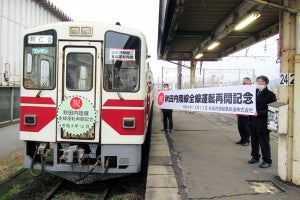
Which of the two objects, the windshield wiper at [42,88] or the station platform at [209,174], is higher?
the windshield wiper at [42,88]

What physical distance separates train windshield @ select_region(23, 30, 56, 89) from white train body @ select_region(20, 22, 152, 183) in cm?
2

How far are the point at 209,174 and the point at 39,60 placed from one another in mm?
3690

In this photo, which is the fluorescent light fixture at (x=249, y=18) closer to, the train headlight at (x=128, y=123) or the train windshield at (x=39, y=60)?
the train headlight at (x=128, y=123)

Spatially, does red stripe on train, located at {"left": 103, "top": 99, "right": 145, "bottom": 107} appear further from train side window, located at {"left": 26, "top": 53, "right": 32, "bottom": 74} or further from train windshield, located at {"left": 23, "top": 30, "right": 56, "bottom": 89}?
train side window, located at {"left": 26, "top": 53, "right": 32, "bottom": 74}

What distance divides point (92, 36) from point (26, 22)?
7.30 m

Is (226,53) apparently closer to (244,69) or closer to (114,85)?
(114,85)

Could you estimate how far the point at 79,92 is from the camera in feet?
19.4

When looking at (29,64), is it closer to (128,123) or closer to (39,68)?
(39,68)

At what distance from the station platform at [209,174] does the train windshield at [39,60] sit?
2520 mm

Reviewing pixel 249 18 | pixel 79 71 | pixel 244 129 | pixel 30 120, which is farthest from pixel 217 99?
pixel 30 120

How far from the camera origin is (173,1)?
792cm

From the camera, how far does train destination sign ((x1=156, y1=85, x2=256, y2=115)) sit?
22.0 feet

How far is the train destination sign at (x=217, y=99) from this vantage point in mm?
6693

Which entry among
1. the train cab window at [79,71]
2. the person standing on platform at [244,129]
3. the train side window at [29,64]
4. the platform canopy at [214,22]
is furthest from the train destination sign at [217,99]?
the train side window at [29,64]
